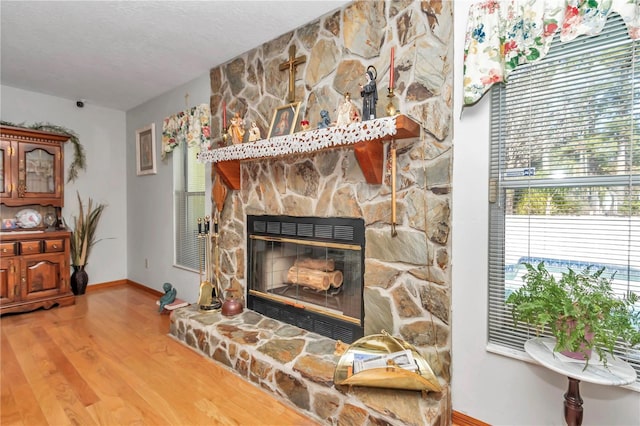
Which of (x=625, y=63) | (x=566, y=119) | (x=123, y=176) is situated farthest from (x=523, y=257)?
(x=123, y=176)

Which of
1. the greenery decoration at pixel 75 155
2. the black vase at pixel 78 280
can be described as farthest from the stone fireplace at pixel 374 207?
the greenery decoration at pixel 75 155

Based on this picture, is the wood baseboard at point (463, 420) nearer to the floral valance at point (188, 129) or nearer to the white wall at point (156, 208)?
the white wall at point (156, 208)

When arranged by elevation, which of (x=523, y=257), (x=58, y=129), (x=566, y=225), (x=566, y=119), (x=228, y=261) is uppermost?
(x=58, y=129)

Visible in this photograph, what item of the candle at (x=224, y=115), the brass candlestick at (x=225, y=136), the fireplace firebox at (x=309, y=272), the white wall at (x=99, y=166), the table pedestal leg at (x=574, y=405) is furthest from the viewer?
the white wall at (x=99, y=166)

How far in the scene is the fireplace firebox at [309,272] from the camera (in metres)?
2.24

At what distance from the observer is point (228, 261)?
3170 millimetres

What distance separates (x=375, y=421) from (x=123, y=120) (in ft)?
16.7

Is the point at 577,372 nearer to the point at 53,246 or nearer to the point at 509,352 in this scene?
the point at 509,352

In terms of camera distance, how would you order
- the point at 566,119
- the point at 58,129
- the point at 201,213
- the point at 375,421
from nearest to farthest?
the point at 566,119 → the point at 375,421 → the point at 201,213 → the point at 58,129

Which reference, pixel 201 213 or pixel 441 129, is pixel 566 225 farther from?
pixel 201 213

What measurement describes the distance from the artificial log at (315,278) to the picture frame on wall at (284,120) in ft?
3.62

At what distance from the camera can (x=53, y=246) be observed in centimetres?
373

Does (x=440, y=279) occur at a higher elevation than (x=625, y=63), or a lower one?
lower

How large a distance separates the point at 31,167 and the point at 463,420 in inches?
193
